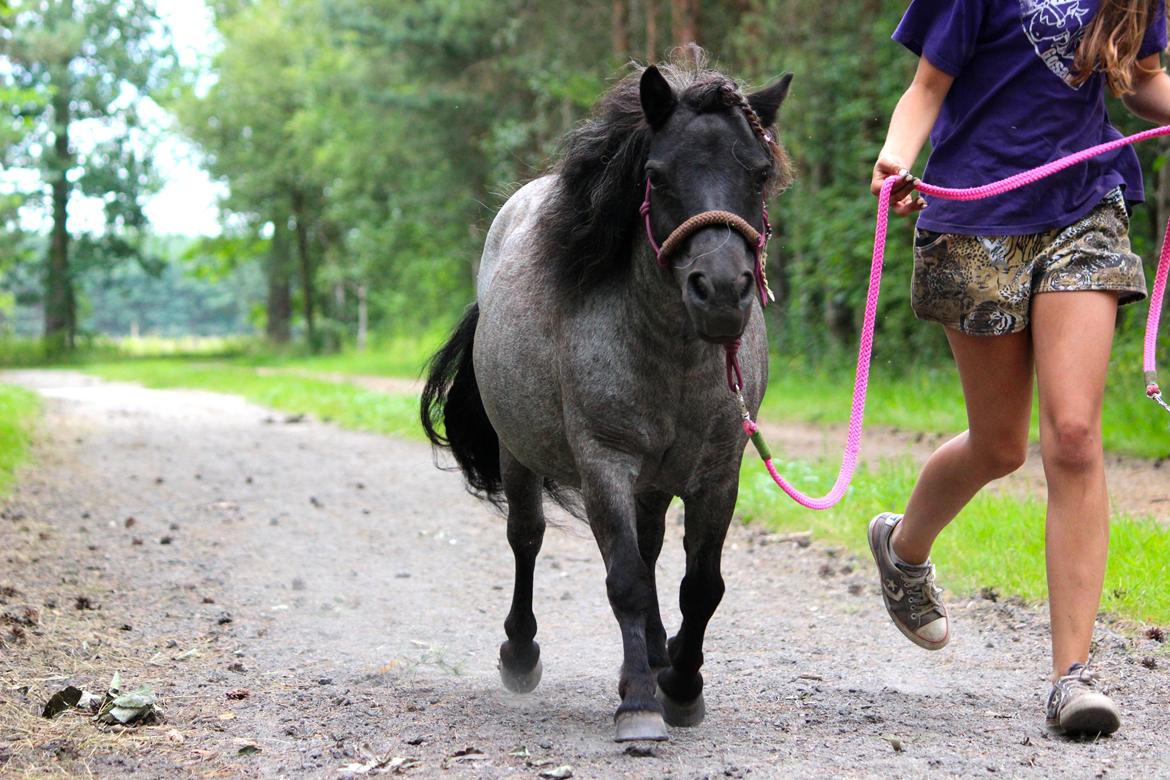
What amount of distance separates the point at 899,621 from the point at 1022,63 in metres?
1.83

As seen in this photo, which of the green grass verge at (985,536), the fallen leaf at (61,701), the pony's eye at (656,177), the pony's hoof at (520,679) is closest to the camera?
the pony's eye at (656,177)

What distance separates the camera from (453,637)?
16.4 feet

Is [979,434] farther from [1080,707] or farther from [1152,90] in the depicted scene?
[1152,90]

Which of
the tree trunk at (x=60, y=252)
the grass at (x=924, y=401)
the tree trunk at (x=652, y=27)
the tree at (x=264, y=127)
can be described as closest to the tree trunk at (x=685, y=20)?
the tree trunk at (x=652, y=27)

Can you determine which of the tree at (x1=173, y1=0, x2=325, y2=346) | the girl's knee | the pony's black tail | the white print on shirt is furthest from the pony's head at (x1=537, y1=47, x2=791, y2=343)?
the tree at (x1=173, y1=0, x2=325, y2=346)

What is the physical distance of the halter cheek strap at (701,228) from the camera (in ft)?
10.2

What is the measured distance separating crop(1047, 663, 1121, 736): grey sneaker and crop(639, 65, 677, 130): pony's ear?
73.5 inches

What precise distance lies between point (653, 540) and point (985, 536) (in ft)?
8.26

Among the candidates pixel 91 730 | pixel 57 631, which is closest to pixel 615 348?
pixel 91 730

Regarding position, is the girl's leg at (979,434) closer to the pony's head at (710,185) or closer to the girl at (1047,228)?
the girl at (1047,228)

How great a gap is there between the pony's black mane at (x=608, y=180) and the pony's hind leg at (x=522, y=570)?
40.7 inches

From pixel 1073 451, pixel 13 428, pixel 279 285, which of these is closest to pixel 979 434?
pixel 1073 451

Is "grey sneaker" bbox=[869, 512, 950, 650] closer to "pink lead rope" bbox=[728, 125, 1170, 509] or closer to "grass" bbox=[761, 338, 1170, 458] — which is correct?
"pink lead rope" bbox=[728, 125, 1170, 509]

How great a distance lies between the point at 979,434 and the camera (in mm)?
3672
